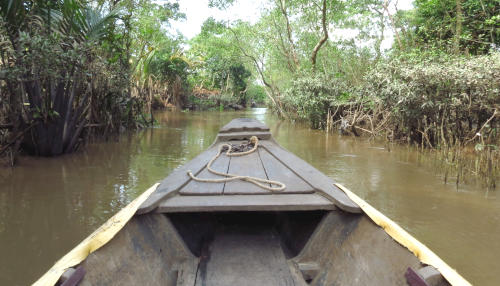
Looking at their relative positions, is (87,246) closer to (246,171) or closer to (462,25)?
(246,171)

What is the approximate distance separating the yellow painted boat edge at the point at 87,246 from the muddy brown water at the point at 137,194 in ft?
3.26

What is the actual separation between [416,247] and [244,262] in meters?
1.04

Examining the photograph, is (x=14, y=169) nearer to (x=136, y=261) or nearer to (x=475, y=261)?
(x=136, y=261)

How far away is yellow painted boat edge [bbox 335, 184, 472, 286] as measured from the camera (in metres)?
1.36

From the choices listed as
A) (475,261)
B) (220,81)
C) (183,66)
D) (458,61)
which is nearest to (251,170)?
(475,261)

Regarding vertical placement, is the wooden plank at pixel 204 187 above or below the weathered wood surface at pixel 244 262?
above

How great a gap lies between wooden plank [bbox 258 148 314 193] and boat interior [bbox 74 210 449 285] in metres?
0.24

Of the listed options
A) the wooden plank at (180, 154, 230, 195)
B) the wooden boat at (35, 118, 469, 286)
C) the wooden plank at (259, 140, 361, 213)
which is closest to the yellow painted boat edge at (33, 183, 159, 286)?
the wooden boat at (35, 118, 469, 286)

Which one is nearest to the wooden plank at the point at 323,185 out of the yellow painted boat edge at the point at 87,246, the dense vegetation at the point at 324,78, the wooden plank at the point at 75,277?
the yellow painted boat edge at the point at 87,246

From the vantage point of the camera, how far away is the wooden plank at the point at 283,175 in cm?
222

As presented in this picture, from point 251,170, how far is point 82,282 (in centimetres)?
164

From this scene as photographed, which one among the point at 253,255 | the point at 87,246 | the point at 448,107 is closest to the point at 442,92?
the point at 448,107

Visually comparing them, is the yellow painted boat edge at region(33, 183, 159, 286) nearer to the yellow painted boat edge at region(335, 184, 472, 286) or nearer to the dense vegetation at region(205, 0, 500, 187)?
the yellow painted boat edge at region(335, 184, 472, 286)

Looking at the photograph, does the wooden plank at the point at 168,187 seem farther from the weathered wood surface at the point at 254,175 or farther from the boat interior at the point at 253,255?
the boat interior at the point at 253,255
